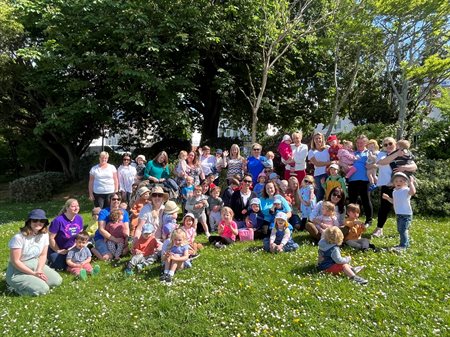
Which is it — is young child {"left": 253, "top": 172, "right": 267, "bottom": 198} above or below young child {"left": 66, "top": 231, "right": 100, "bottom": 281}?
above

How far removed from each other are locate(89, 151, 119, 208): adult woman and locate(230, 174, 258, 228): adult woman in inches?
123

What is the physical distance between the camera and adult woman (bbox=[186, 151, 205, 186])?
10186 millimetres

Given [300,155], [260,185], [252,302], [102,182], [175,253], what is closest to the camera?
[252,302]

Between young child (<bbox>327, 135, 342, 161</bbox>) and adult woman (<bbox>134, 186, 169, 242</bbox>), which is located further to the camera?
young child (<bbox>327, 135, 342, 161</bbox>)

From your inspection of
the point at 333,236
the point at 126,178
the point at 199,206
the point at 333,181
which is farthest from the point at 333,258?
the point at 126,178

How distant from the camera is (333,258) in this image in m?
5.87

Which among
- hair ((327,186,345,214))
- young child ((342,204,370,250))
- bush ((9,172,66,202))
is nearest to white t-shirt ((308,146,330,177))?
hair ((327,186,345,214))

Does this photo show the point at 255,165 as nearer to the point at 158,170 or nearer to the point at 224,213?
the point at 224,213

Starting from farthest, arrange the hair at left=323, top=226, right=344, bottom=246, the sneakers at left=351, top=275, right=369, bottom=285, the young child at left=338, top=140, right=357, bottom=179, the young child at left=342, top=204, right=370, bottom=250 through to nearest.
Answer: the young child at left=338, top=140, right=357, bottom=179, the young child at left=342, top=204, right=370, bottom=250, the hair at left=323, top=226, right=344, bottom=246, the sneakers at left=351, top=275, right=369, bottom=285

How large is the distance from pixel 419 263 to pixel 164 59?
13.4 meters

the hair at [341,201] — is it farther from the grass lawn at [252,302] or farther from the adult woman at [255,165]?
the adult woman at [255,165]

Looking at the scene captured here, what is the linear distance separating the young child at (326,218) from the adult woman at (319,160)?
4.57ft

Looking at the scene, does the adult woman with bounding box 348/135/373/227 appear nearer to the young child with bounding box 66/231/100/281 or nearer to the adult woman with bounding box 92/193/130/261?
the adult woman with bounding box 92/193/130/261

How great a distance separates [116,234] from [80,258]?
88cm
